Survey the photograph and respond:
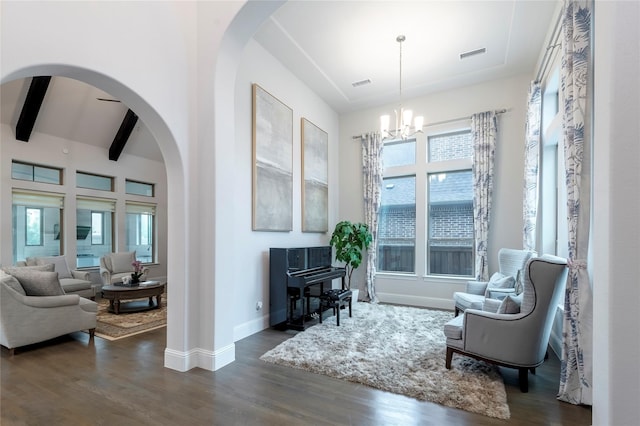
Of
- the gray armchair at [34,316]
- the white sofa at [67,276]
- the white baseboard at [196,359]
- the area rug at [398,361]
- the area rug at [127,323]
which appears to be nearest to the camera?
the area rug at [398,361]

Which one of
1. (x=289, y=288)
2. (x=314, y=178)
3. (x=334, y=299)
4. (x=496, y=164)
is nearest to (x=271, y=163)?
(x=314, y=178)

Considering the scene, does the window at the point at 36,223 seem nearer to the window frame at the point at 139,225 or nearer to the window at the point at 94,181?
the window at the point at 94,181

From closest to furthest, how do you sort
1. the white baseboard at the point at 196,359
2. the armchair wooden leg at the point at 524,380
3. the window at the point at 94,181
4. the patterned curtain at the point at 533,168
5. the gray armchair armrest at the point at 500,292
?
1. the armchair wooden leg at the point at 524,380
2. the white baseboard at the point at 196,359
3. the gray armchair armrest at the point at 500,292
4. the patterned curtain at the point at 533,168
5. the window at the point at 94,181

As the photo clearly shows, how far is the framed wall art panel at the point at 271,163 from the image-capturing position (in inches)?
167

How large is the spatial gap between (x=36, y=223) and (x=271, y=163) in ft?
17.9

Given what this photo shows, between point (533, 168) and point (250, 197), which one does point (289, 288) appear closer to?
point (250, 197)

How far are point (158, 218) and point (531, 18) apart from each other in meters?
8.86

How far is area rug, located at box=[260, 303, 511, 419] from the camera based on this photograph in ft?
8.13

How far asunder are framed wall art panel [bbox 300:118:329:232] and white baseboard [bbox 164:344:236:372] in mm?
2719

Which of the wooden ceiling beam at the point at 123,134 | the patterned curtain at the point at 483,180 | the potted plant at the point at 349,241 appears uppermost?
the wooden ceiling beam at the point at 123,134

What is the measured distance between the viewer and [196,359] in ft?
9.87

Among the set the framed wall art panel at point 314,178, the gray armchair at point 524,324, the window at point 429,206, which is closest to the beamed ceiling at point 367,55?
the framed wall art panel at point 314,178

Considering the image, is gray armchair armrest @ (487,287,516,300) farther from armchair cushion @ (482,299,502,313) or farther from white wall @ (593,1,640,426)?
white wall @ (593,1,640,426)

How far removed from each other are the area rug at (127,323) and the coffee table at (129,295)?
155 millimetres
